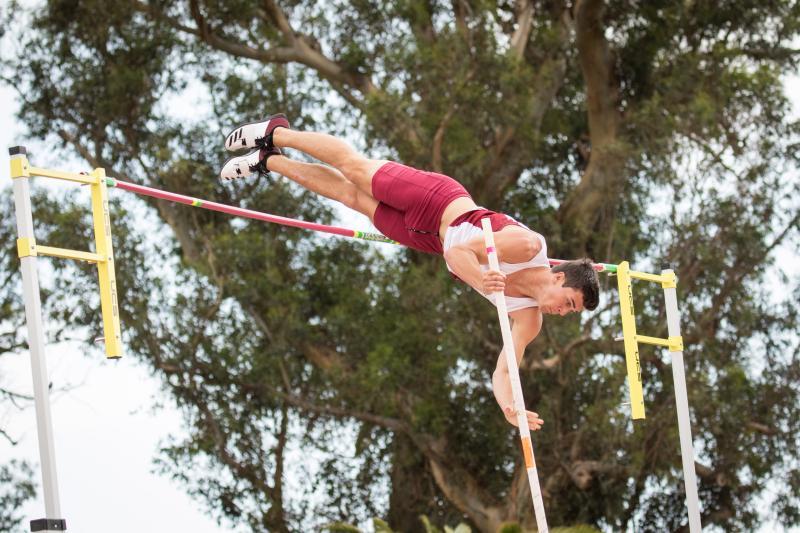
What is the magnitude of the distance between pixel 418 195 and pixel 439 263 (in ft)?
25.8

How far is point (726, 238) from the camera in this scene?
43.6ft

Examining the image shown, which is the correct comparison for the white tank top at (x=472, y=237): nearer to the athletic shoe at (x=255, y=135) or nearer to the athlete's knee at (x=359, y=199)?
the athlete's knee at (x=359, y=199)

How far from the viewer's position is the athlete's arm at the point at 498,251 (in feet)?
16.5

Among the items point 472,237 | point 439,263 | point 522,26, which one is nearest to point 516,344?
point 472,237

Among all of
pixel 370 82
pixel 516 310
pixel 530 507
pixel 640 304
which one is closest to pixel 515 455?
pixel 530 507

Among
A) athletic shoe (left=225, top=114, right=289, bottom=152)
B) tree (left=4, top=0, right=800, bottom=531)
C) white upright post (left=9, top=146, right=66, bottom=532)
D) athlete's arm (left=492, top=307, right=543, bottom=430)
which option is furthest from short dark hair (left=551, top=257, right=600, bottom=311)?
tree (left=4, top=0, right=800, bottom=531)

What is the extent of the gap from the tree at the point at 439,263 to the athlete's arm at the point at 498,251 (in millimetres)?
7349

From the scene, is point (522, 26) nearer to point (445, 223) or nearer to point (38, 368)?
point (445, 223)

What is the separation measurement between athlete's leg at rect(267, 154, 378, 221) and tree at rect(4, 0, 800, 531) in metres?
6.76

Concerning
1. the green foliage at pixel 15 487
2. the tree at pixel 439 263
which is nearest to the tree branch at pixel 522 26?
the tree at pixel 439 263

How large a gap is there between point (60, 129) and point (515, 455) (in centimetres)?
631

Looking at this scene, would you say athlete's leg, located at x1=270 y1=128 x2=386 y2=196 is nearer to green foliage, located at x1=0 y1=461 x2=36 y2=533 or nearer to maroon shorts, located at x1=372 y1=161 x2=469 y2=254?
maroon shorts, located at x1=372 y1=161 x2=469 y2=254

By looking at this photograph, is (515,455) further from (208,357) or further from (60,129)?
(60,129)

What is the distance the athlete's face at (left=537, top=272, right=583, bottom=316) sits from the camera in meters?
5.13
